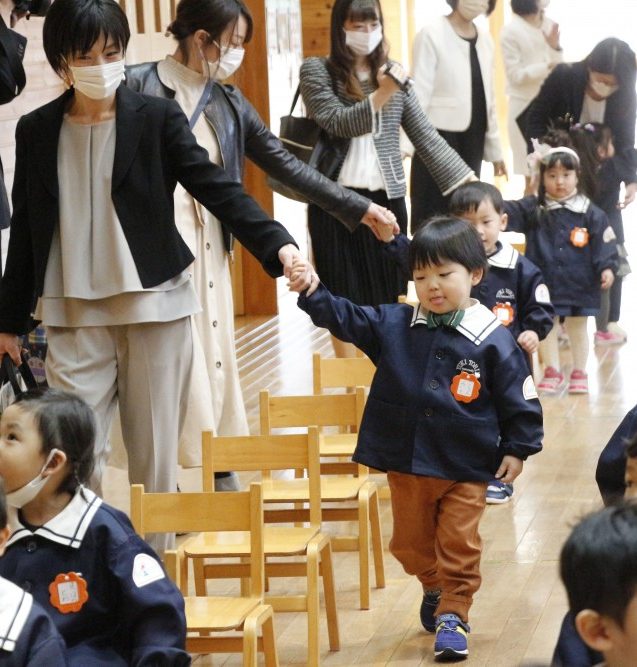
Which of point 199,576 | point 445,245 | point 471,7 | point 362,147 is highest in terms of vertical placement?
point 471,7

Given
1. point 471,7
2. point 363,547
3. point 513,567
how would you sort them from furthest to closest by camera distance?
point 471,7, point 513,567, point 363,547

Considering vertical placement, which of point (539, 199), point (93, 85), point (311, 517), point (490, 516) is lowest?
point (490, 516)

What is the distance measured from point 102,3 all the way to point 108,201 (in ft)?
1.77

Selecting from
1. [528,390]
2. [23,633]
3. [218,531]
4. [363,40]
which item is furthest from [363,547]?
[363,40]

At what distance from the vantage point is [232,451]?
168 inches

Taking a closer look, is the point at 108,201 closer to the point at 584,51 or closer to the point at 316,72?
the point at 316,72

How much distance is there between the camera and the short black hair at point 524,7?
10.1m

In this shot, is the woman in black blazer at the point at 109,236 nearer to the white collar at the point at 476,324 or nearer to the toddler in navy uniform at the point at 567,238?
the white collar at the point at 476,324

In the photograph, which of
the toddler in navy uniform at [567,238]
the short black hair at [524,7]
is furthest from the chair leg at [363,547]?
the short black hair at [524,7]

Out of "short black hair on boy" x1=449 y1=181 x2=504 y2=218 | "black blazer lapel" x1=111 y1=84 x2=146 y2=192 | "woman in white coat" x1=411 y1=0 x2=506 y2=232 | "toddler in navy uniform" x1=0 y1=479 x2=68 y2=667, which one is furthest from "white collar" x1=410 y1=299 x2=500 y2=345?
"woman in white coat" x1=411 y1=0 x2=506 y2=232

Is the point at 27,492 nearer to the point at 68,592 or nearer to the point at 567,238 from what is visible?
the point at 68,592

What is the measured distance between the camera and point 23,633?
2.52 meters

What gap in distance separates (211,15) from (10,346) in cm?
137

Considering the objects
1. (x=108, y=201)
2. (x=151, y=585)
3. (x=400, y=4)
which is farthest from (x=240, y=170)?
(x=400, y=4)
